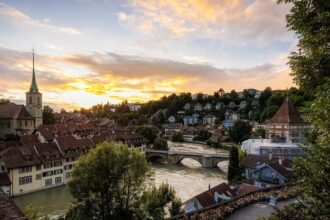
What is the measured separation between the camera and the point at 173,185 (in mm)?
33219

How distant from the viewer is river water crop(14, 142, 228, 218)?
27000 mm

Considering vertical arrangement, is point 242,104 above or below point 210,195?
above

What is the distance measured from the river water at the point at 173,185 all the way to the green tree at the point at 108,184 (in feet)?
30.4

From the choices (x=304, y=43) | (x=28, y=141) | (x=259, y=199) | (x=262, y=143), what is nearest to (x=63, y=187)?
(x=28, y=141)

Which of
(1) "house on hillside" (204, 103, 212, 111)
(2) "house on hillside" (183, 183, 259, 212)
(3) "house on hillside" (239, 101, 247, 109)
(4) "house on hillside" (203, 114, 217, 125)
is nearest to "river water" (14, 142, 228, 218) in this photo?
(2) "house on hillside" (183, 183, 259, 212)

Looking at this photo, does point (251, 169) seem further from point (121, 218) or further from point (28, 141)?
point (28, 141)

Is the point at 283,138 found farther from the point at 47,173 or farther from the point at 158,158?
the point at 47,173

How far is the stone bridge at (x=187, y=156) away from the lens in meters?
44.3

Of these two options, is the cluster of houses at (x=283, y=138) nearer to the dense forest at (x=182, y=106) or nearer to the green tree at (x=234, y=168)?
the green tree at (x=234, y=168)

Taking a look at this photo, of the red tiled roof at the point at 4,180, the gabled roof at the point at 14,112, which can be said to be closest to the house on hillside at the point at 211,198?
the red tiled roof at the point at 4,180

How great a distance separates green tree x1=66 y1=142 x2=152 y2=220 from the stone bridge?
2810 cm

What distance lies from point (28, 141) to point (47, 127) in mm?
8394

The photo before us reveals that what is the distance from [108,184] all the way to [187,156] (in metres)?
31.4

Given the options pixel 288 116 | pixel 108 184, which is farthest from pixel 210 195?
pixel 288 116
